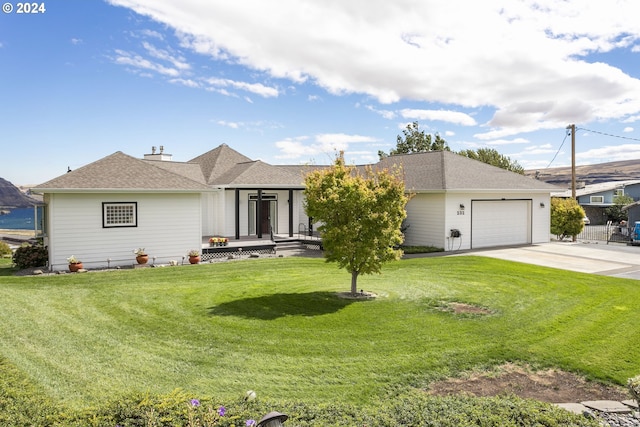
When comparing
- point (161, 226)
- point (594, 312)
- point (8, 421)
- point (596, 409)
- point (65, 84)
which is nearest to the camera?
point (8, 421)

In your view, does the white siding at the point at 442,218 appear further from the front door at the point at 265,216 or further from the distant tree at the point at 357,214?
the distant tree at the point at 357,214

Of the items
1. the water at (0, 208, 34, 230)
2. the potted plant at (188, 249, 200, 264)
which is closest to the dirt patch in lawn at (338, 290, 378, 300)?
the potted plant at (188, 249, 200, 264)

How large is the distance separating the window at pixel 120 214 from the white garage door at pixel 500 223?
54.0 ft

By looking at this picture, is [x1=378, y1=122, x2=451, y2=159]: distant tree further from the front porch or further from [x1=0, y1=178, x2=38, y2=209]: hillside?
[x1=0, y1=178, x2=38, y2=209]: hillside

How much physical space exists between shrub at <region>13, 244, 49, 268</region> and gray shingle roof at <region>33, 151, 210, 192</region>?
3.38 m

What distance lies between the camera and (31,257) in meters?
17.6

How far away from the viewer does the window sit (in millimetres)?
17281

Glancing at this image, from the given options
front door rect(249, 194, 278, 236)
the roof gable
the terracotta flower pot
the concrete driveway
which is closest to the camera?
the terracotta flower pot

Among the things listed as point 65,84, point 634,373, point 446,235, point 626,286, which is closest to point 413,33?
point 446,235

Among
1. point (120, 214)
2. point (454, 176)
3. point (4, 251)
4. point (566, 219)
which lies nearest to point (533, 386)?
point (120, 214)

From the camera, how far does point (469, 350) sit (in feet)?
26.2

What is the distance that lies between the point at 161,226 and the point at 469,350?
14.3m

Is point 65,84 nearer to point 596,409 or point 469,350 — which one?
point 469,350

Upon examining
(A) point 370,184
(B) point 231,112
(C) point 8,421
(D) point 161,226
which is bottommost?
(C) point 8,421
